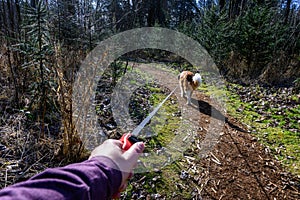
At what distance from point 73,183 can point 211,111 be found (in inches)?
189

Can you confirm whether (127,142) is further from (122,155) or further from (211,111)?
(211,111)

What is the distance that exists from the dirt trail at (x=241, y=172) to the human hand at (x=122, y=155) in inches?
73.8

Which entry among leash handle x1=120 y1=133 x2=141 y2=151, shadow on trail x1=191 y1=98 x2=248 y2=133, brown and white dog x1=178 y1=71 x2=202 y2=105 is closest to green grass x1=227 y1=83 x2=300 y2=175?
shadow on trail x1=191 y1=98 x2=248 y2=133

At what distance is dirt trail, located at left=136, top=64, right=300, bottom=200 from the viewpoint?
2549 millimetres

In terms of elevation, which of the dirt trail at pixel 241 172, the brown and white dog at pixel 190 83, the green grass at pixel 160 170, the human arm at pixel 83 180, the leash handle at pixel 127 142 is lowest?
the dirt trail at pixel 241 172

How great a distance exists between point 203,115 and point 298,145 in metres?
1.88

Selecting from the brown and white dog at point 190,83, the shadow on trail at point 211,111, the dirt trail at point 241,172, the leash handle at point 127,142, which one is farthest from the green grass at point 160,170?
the leash handle at point 127,142

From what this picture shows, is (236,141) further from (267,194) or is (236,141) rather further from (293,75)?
(293,75)

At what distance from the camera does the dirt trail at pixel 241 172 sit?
2.55 metres

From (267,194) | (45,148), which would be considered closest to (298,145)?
(267,194)

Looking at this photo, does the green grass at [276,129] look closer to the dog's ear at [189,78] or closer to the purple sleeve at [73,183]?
the dog's ear at [189,78]

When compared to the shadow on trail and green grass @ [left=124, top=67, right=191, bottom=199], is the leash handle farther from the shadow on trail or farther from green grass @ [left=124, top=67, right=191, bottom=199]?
the shadow on trail

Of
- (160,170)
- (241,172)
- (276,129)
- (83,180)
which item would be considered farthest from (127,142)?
(276,129)

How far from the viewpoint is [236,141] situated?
3738 mm
